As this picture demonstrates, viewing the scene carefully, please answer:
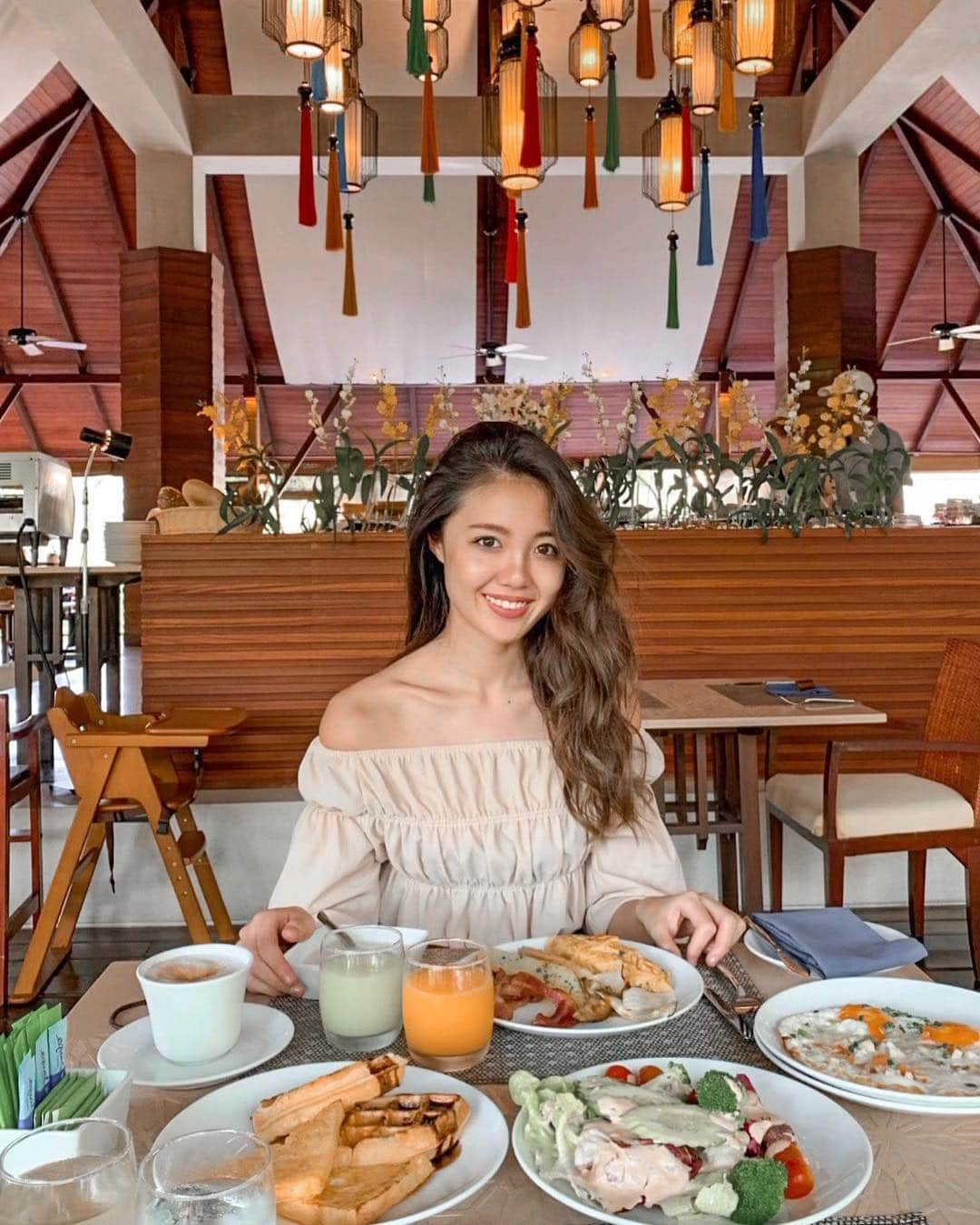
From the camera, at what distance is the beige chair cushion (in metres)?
3.09

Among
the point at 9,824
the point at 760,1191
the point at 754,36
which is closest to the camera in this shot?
the point at 760,1191

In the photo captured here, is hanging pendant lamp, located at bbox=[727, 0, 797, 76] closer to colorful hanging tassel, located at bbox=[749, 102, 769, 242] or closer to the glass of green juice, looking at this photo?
colorful hanging tassel, located at bbox=[749, 102, 769, 242]

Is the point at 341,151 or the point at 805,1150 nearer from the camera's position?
the point at 805,1150

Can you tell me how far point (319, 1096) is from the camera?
85 centimetres

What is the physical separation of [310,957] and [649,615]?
297 cm

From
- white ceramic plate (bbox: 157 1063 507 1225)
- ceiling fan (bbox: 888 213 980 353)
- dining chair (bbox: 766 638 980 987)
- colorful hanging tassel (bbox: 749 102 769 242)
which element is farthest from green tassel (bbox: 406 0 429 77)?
ceiling fan (bbox: 888 213 980 353)

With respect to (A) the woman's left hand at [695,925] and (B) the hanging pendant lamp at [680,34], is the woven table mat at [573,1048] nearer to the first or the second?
(A) the woman's left hand at [695,925]

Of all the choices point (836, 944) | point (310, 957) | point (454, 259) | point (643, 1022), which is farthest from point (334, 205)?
point (454, 259)

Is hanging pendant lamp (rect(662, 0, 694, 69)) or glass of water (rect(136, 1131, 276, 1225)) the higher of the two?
hanging pendant lamp (rect(662, 0, 694, 69))

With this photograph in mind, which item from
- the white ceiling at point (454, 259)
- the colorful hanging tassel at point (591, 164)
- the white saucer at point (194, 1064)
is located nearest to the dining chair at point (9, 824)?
the white saucer at point (194, 1064)

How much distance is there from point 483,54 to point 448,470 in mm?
7816

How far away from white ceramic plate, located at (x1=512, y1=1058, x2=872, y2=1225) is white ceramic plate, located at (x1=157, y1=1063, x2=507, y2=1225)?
3cm

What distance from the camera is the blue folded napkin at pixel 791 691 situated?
11.2 feet

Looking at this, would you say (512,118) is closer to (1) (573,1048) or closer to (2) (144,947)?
(2) (144,947)
